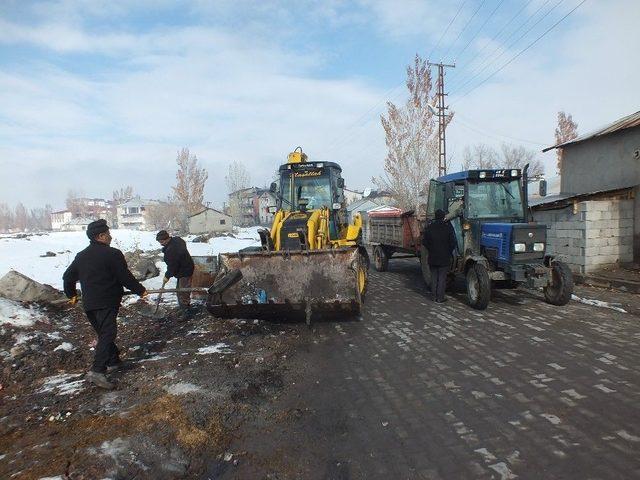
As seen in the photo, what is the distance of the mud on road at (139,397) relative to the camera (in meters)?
3.20

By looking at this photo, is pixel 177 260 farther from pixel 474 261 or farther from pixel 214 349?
pixel 474 261

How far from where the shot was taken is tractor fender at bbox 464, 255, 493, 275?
7.86m

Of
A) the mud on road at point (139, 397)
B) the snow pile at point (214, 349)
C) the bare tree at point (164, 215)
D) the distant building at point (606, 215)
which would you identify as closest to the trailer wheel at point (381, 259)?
the distant building at point (606, 215)

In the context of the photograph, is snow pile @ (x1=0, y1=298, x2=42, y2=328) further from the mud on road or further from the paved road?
the paved road

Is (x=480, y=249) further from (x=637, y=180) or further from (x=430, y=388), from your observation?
(x=637, y=180)

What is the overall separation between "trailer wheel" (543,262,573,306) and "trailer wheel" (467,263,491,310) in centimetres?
135

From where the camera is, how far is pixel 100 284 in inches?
192

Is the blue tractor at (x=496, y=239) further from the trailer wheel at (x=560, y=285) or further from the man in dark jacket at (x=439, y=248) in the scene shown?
the man in dark jacket at (x=439, y=248)

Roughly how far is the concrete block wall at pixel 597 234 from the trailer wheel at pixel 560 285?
352 cm

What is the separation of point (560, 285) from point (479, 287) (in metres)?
1.56

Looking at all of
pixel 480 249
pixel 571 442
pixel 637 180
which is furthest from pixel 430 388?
pixel 637 180

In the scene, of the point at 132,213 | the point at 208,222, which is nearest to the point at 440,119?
the point at 208,222

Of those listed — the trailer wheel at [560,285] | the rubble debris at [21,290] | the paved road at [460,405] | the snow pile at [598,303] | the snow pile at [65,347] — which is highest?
the rubble debris at [21,290]

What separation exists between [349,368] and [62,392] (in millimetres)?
3285
